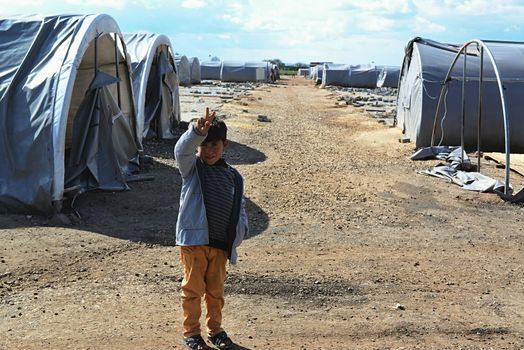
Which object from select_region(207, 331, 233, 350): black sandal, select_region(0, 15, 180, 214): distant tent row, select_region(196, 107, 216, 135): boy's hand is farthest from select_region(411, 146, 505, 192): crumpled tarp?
select_region(196, 107, 216, 135): boy's hand

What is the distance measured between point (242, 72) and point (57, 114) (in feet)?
166

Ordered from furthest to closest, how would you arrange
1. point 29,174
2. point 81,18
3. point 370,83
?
point 370,83 → point 81,18 → point 29,174

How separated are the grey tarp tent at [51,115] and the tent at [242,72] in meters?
46.9

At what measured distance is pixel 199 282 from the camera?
4.27 m

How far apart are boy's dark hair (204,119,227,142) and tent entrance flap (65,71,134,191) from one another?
5.68 m

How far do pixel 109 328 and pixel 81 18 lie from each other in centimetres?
642

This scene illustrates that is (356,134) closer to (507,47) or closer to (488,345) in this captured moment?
(507,47)

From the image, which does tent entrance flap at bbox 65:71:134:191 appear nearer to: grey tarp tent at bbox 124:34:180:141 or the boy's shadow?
grey tarp tent at bbox 124:34:180:141

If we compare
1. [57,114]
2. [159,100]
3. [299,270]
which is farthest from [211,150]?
[159,100]

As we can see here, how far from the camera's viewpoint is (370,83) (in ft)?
181

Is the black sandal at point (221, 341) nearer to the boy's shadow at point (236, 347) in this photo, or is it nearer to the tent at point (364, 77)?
the boy's shadow at point (236, 347)

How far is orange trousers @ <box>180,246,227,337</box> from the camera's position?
4258mm

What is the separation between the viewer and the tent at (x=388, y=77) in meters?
53.8

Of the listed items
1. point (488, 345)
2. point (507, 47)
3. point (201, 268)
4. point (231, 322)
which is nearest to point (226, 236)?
point (201, 268)
